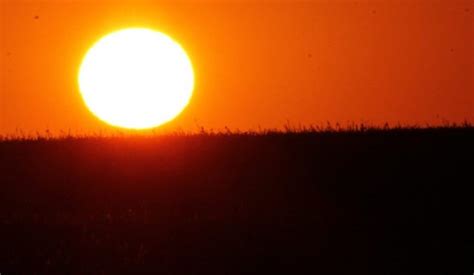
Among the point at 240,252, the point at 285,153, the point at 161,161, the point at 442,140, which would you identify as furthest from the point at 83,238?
the point at 442,140

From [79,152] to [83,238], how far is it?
501 centimetres

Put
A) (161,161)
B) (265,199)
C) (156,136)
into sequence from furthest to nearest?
(156,136)
(161,161)
(265,199)

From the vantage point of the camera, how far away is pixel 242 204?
1149 cm

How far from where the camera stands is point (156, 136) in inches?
593

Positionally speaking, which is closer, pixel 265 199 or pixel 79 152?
pixel 265 199

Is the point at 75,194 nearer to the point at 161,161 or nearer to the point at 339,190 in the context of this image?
the point at 161,161

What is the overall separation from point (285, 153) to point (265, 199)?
244 centimetres

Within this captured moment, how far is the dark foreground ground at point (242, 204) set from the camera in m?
9.16

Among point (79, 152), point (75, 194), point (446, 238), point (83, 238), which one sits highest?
point (79, 152)

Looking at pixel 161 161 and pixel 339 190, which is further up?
pixel 161 161

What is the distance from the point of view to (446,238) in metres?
10.0

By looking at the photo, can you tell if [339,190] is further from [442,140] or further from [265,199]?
[442,140]

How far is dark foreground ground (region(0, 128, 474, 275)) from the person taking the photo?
30.1ft

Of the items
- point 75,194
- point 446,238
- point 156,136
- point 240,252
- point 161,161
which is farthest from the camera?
point 156,136
